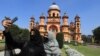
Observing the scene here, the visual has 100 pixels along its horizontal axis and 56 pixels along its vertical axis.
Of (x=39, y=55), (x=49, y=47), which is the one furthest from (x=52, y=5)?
(x=39, y=55)

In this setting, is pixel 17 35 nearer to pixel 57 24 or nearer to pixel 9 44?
pixel 9 44

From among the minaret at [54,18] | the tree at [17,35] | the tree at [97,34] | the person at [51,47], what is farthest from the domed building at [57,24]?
the person at [51,47]

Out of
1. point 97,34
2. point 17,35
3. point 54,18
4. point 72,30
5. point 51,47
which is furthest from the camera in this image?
point 97,34

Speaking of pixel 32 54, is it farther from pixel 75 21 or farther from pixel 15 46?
pixel 75 21

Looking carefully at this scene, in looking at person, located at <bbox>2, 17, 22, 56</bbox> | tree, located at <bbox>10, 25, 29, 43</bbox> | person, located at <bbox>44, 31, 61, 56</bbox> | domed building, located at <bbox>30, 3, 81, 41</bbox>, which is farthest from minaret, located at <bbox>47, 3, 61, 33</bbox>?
person, located at <bbox>2, 17, 22, 56</bbox>

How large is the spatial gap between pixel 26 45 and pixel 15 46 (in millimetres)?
222

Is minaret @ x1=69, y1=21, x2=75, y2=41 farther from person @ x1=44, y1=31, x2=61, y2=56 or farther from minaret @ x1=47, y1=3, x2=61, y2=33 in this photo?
person @ x1=44, y1=31, x2=61, y2=56

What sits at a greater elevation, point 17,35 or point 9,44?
point 17,35

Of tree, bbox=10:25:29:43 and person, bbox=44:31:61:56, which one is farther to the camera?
person, bbox=44:31:61:56

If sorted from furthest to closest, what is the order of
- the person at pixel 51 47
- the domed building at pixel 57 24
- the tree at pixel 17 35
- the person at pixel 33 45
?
the domed building at pixel 57 24 < the person at pixel 51 47 < the tree at pixel 17 35 < the person at pixel 33 45

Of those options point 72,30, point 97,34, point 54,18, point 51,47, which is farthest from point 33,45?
point 97,34

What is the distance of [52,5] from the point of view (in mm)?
71062

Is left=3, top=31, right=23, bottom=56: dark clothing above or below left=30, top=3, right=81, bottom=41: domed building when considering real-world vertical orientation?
below

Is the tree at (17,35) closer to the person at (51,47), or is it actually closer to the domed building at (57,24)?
the person at (51,47)
